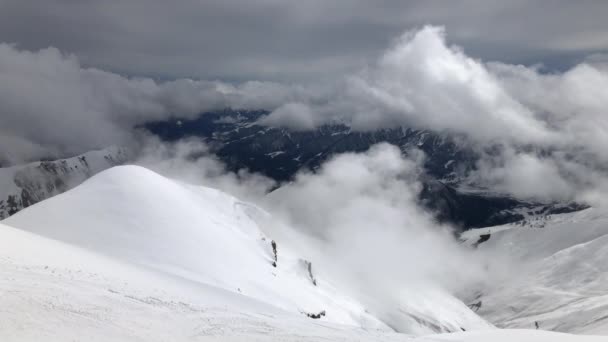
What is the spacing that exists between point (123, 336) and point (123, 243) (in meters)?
46.2

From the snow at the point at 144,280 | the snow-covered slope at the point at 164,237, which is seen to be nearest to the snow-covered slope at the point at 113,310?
the snow at the point at 144,280

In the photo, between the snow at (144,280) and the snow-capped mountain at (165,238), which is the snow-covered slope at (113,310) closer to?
the snow at (144,280)

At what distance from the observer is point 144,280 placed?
1857 inches

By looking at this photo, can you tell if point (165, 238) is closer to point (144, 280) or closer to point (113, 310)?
point (144, 280)

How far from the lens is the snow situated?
2938 cm

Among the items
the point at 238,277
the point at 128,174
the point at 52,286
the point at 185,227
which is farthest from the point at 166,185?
the point at 52,286

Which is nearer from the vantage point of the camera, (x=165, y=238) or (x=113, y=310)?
(x=113, y=310)

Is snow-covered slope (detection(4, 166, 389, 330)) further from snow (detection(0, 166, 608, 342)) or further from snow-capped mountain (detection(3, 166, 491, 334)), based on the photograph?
snow (detection(0, 166, 608, 342))

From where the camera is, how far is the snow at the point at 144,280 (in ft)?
96.4

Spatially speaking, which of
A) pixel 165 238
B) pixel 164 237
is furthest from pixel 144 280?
pixel 164 237

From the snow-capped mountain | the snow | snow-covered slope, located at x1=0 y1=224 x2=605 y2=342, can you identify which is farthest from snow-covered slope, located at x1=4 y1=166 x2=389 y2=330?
snow-covered slope, located at x1=0 y1=224 x2=605 y2=342

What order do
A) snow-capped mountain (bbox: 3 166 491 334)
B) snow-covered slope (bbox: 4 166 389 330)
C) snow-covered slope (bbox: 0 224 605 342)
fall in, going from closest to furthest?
snow-covered slope (bbox: 0 224 605 342) < snow-capped mountain (bbox: 3 166 491 334) < snow-covered slope (bbox: 4 166 389 330)

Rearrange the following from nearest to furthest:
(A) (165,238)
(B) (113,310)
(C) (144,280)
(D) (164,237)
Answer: (B) (113,310) < (C) (144,280) < (A) (165,238) < (D) (164,237)

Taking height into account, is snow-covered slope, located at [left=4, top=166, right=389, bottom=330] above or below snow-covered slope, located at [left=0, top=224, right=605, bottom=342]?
above
